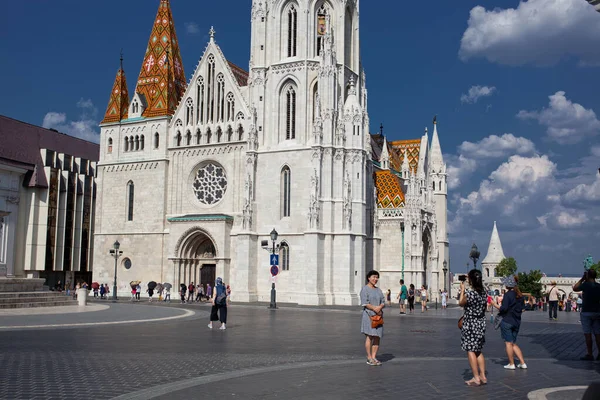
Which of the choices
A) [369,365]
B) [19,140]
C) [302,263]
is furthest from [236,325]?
[19,140]

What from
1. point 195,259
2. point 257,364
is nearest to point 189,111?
point 195,259

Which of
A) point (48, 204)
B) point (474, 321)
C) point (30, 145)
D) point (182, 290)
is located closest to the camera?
point (474, 321)

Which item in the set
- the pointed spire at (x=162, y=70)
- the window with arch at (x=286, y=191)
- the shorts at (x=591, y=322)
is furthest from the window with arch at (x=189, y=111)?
the shorts at (x=591, y=322)

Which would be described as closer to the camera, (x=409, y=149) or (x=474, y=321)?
(x=474, y=321)

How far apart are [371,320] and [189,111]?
38712 millimetres

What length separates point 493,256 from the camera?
122 metres

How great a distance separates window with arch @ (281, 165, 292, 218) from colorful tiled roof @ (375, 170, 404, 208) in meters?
9.00

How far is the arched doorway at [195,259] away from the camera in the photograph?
4641cm

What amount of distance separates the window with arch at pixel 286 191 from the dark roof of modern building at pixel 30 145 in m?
21.5

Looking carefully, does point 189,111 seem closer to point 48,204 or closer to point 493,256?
point 48,204

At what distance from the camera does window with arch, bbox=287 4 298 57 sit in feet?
151

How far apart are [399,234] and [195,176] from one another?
16.0 metres

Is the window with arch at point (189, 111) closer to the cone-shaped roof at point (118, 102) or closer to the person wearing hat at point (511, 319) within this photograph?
the cone-shaped roof at point (118, 102)

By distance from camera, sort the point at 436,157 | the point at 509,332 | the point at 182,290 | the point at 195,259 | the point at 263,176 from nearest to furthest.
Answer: the point at 509,332
the point at 182,290
the point at 263,176
the point at 195,259
the point at 436,157
